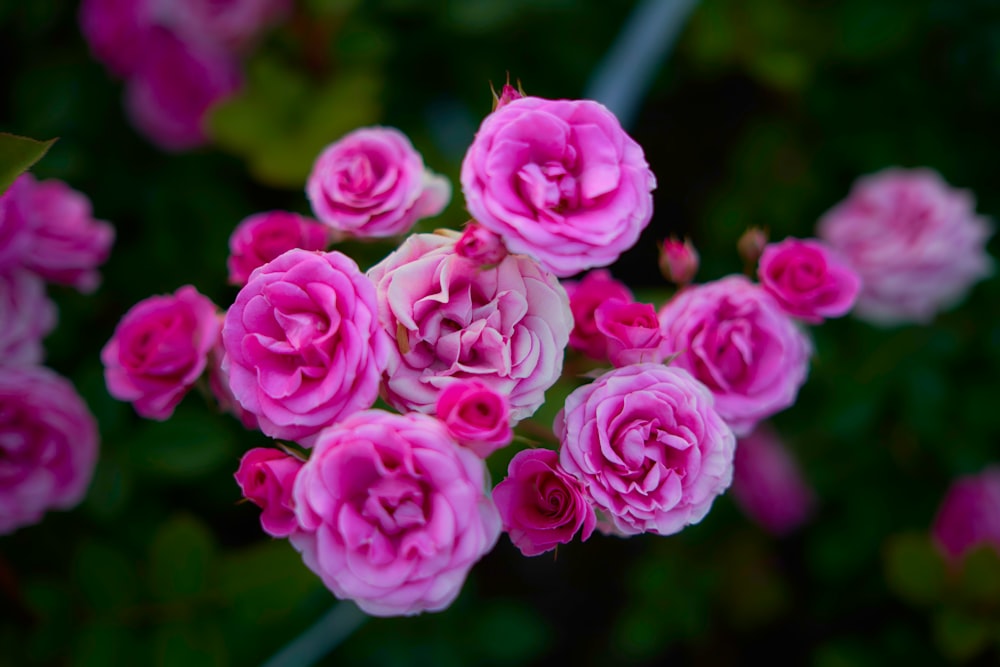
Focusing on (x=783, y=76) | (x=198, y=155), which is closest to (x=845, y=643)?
(x=783, y=76)

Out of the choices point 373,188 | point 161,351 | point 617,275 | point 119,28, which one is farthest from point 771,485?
point 119,28

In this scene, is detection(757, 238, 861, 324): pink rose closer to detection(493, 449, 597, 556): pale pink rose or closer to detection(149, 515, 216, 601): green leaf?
detection(493, 449, 597, 556): pale pink rose

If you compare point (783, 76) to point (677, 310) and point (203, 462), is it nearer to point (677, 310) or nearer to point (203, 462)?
point (677, 310)

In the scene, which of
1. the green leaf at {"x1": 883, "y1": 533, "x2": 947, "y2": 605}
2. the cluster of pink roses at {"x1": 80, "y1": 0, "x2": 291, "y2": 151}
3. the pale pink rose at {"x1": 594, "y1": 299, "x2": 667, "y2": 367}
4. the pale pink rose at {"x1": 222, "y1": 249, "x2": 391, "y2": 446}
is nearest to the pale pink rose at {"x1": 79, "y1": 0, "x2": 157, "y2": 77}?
the cluster of pink roses at {"x1": 80, "y1": 0, "x2": 291, "y2": 151}

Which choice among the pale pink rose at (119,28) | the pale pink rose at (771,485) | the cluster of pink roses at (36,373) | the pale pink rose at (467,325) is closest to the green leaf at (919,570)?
the pale pink rose at (771,485)

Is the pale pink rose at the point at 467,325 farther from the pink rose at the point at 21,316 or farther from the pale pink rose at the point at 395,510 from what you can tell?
the pink rose at the point at 21,316

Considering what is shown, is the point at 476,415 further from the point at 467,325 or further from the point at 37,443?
the point at 37,443
